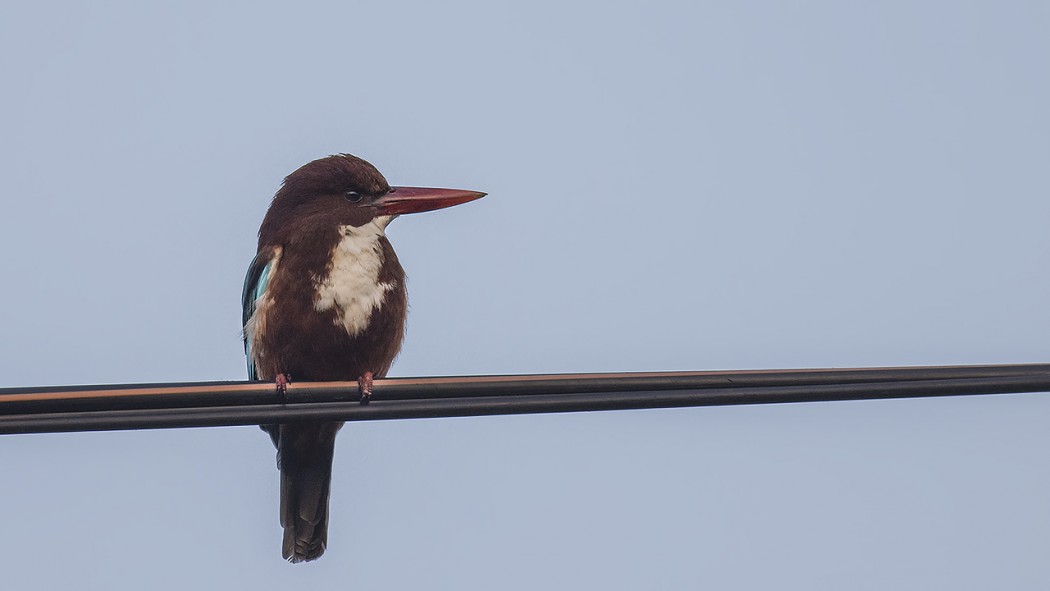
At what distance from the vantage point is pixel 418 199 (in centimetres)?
532

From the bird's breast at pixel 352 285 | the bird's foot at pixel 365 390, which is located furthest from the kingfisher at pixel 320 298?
the bird's foot at pixel 365 390

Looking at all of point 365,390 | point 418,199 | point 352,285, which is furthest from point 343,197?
point 365,390

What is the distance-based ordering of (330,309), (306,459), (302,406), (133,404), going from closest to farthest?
(133,404)
(302,406)
(330,309)
(306,459)

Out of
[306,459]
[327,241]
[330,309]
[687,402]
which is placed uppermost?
[327,241]

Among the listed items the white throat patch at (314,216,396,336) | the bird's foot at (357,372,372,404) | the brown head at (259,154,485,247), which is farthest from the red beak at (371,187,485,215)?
the bird's foot at (357,372,372,404)

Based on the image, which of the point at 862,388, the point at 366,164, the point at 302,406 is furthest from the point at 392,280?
the point at 862,388

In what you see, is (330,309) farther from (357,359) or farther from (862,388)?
(862,388)

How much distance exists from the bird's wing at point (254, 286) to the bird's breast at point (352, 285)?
0.26 meters

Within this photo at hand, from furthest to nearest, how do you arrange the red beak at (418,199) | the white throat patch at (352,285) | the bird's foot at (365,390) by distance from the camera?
the red beak at (418,199) < the white throat patch at (352,285) < the bird's foot at (365,390)

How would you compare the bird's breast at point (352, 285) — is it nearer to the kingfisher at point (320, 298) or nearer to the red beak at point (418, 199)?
the kingfisher at point (320, 298)

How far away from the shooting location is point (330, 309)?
15.5ft

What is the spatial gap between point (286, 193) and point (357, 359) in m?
0.85

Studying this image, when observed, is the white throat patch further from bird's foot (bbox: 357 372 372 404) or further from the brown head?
bird's foot (bbox: 357 372 372 404)

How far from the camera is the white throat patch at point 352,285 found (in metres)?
4.74
